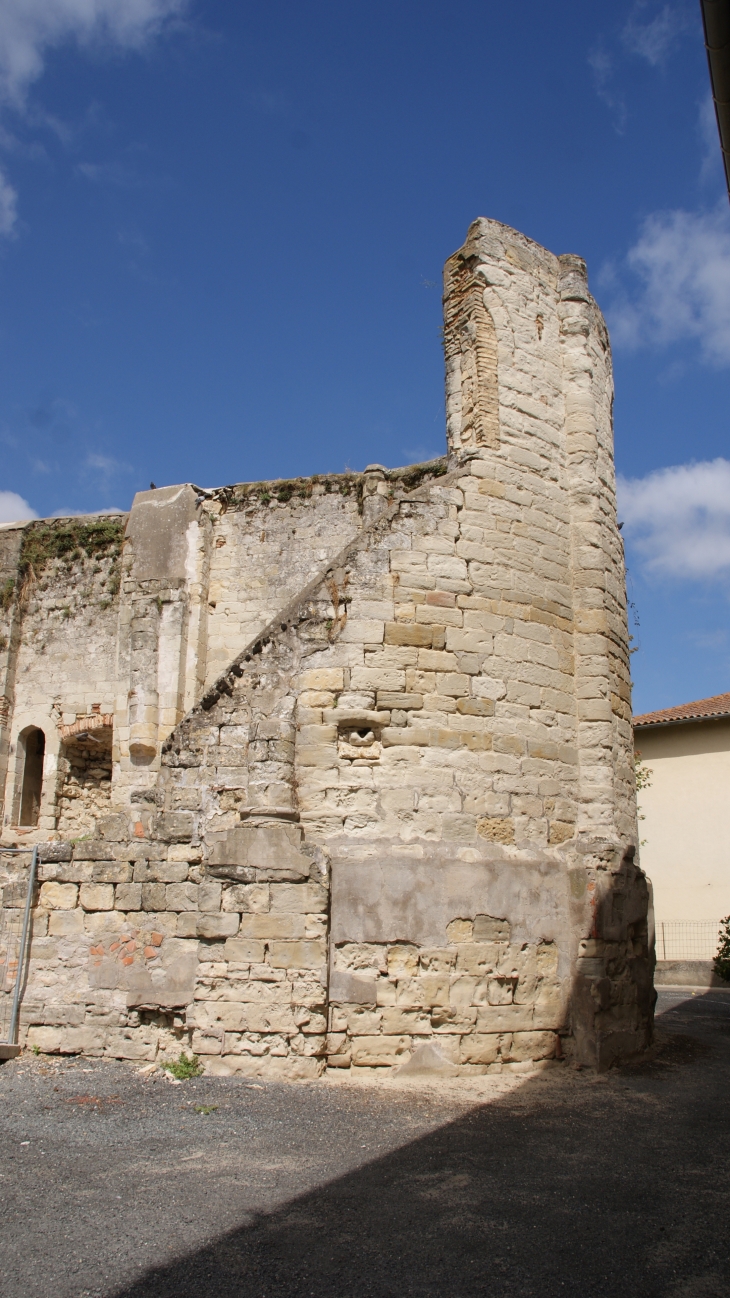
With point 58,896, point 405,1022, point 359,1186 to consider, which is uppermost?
point 58,896

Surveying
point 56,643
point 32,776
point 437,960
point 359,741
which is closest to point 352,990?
point 437,960

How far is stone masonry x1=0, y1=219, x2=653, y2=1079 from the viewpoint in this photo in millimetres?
6402

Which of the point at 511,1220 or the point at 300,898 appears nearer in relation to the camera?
the point at 511,1220

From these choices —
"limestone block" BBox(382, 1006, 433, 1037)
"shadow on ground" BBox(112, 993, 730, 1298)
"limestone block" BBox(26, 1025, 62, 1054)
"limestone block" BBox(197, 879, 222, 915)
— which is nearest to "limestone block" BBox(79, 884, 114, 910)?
"limestone block" BBox(197, 879, 222, 915)

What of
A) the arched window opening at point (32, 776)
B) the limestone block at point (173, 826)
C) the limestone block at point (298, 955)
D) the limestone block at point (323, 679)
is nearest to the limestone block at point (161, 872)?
the limestone block at point (173, 826)

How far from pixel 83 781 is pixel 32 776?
93 centimetres

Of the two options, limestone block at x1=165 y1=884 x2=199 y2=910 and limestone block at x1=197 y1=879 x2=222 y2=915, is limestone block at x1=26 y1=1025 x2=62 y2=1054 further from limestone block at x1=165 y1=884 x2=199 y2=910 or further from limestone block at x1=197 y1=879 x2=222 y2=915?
limestone block at x1=197 y1=879 x2=222 y2=915

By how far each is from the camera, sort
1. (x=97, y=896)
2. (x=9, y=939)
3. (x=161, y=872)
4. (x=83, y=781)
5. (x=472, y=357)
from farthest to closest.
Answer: (x=83, y=781)
(x=472, y=357)
(x=9, y=939)
(x=97, y=896)
(x=161, y=872)

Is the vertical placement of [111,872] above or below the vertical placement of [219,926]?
above

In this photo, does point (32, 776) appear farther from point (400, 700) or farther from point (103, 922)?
point (400, 700)

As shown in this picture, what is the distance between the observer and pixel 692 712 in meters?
21.0

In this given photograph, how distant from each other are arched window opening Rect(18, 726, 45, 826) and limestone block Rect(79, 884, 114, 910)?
6139 millimetres

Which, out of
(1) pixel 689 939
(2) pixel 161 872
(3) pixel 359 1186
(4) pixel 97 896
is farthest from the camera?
(1) pixel 689 939

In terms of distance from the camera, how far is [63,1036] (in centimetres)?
675
